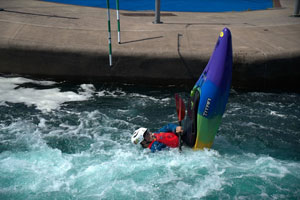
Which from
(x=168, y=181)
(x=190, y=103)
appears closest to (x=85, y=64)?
(x=190, y=103)

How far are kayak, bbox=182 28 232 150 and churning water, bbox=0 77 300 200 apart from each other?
33 cm

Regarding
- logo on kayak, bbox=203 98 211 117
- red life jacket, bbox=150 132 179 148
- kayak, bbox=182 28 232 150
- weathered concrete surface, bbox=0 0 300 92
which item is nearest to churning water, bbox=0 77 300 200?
red life jacket, bbox=150 132 179 148

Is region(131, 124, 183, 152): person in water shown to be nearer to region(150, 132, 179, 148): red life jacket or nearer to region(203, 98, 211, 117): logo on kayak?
region(150, 132, 179, 148): red life jacket

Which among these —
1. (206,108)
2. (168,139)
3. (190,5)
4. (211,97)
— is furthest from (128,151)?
(190,5)

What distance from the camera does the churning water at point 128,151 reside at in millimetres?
4523

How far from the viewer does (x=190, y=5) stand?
44.8ft

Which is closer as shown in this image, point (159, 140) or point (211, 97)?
point (211, 97)

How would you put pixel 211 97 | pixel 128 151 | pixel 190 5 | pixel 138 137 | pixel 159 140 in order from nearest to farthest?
1. pixel 211 97
2. pixel 138 137
3. pixel 159 140
4. pixel 128 151
5. pixel 190 5

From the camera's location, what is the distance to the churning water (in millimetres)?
4523

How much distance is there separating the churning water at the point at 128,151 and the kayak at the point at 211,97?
33 cm

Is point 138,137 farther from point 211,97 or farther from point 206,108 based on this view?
point 211,97

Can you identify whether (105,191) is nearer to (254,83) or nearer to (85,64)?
(85,64)

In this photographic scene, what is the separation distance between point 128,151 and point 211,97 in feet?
5.29

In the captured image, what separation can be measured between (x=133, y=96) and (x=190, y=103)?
101 inches
